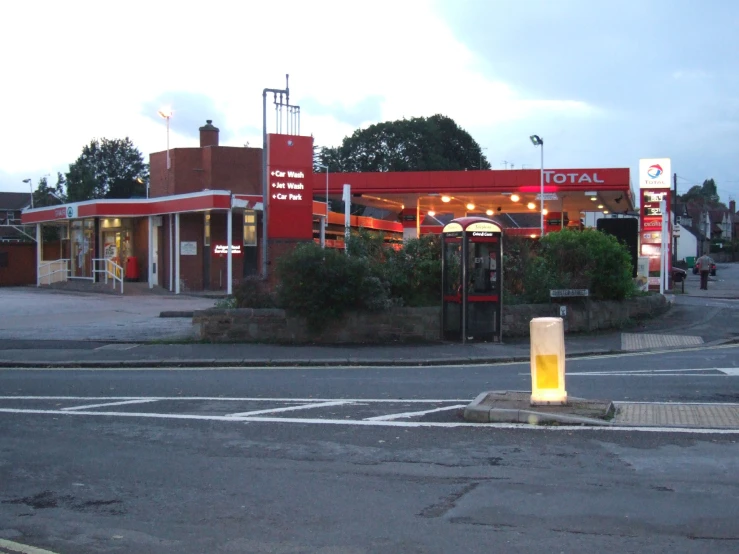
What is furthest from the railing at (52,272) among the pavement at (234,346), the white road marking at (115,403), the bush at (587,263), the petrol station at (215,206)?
the white road marking at (115,403)

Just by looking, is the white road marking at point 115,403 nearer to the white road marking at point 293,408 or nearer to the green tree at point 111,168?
the white road marking at point 293,408

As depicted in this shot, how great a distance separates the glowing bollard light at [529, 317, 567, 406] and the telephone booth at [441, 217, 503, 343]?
320 inches

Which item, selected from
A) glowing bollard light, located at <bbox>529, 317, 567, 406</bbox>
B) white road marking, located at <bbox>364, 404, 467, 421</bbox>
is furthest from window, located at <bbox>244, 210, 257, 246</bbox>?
glowing bollard light, located at <bbox>529, 317, 567, 406</bbox>

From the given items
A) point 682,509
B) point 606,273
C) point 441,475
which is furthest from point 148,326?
point 682,509

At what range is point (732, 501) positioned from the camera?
254 inches

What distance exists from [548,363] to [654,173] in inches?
995

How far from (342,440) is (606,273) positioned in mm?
13071

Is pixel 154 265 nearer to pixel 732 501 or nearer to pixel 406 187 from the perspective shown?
pixel 406 187

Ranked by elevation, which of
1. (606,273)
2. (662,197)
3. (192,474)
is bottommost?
(192,474)

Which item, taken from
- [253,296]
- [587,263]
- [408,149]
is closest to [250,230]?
[253,296]

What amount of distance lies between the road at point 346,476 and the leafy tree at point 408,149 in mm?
68276

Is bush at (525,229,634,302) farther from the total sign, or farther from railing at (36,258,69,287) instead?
railing at (36,258,69,287)

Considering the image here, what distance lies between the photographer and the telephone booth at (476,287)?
58.8 ft

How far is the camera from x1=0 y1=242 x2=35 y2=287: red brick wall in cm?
4334
